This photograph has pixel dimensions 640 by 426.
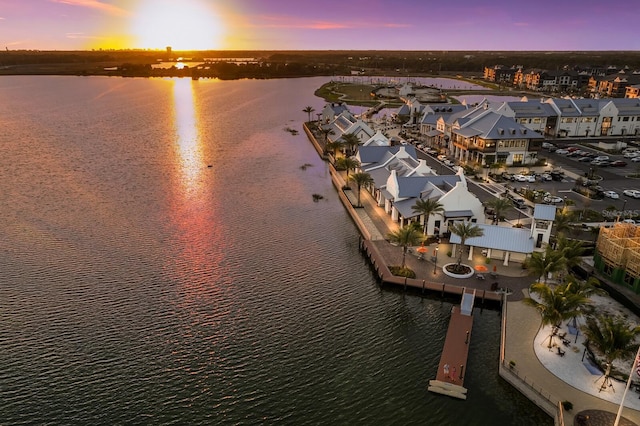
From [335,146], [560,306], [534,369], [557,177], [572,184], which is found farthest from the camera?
[335,146]

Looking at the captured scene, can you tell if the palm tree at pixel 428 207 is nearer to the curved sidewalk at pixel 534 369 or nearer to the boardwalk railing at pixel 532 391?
the curved sidewalk at pixel 534 369

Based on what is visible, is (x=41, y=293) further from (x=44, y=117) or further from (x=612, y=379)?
(x=44, y=117)

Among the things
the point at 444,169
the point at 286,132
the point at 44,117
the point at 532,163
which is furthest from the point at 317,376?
the point at 44,117

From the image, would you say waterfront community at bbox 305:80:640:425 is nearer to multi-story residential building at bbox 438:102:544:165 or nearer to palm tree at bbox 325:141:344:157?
multi-story residential building at bbox 438:102:544:165

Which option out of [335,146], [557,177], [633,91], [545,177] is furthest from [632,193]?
[633,91]

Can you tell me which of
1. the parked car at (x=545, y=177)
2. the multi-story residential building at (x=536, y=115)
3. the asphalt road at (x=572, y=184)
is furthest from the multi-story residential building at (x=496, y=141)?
the multi-story residential building at (x=536, y=115)

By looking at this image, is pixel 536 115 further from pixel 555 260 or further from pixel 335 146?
pixel 555 260

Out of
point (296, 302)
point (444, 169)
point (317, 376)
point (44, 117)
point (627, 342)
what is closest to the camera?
point (627, 342)
